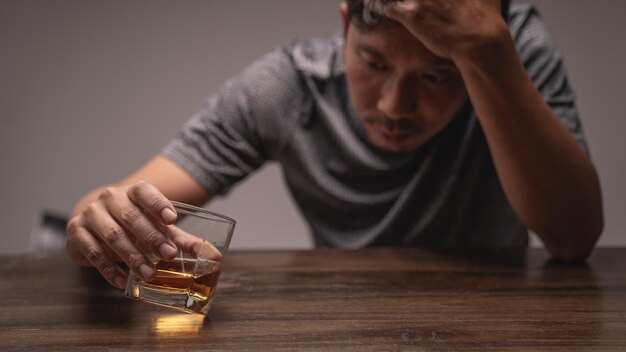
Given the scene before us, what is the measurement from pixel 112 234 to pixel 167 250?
0.09 metres

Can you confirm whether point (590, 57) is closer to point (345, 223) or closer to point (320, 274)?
point (345, 223)

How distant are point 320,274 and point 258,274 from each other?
92mm

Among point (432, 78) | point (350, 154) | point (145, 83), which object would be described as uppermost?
point (432, 78)

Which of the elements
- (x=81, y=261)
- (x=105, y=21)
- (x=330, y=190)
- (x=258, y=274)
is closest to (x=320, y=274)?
(x=258, y=274)

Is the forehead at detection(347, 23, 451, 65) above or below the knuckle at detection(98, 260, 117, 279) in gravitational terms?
above

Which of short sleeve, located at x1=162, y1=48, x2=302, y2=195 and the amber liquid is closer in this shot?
the amber liquid

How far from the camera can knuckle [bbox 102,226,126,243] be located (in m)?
0.77

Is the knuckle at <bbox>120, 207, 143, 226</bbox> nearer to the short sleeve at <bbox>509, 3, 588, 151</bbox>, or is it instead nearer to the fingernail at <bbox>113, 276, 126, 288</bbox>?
the fingernail at <bbox>113, 276, 126, 288</bbox>

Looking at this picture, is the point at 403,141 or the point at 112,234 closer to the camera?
the point at 112,234

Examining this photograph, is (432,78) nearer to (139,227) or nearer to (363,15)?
(363,15)

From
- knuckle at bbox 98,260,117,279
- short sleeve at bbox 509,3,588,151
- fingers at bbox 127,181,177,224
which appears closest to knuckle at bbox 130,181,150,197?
fingers at bbox 127,181,177,224

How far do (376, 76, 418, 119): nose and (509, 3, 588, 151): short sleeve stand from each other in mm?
327

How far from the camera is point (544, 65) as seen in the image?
1.42 meters

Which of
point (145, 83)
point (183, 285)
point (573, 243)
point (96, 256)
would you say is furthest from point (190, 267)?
point (145, 83)
